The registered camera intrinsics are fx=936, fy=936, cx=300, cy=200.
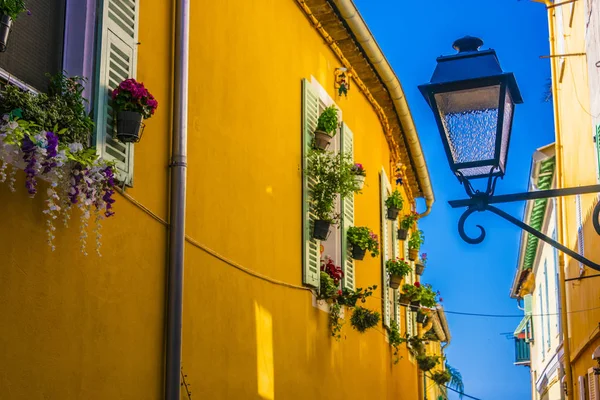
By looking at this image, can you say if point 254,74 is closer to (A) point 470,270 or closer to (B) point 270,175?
(B) point 270,175

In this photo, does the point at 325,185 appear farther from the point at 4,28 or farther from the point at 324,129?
the point at 4,28

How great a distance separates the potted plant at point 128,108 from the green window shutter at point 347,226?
511cm

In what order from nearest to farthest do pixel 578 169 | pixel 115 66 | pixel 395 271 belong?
pixel 115 66 < pixel 578 169 < pixel 395 271

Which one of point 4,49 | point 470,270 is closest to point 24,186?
point 4,49

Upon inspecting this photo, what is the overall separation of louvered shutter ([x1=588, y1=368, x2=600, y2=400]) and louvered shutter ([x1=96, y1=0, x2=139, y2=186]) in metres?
7.09

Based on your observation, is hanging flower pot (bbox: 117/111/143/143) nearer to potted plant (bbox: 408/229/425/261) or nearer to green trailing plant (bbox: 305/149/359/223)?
green trailing plant (bbox: 305/149/359/223)

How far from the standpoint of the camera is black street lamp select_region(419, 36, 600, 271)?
15.6ft

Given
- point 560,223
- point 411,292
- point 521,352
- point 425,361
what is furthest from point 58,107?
point 521,352

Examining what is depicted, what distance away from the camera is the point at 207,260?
6832mm

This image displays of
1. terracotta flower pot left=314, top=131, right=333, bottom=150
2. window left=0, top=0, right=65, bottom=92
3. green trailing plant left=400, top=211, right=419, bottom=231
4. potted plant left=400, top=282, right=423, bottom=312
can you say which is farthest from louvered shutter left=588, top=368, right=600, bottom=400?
window left=0, top=0, right=65, bottom=92

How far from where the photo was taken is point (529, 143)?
35500 mm

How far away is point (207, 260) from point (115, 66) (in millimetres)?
1736

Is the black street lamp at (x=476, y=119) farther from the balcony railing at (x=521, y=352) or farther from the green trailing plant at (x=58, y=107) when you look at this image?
the balcony railing at (x=521, y=352)

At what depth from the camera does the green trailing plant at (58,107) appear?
4652 millimetres
